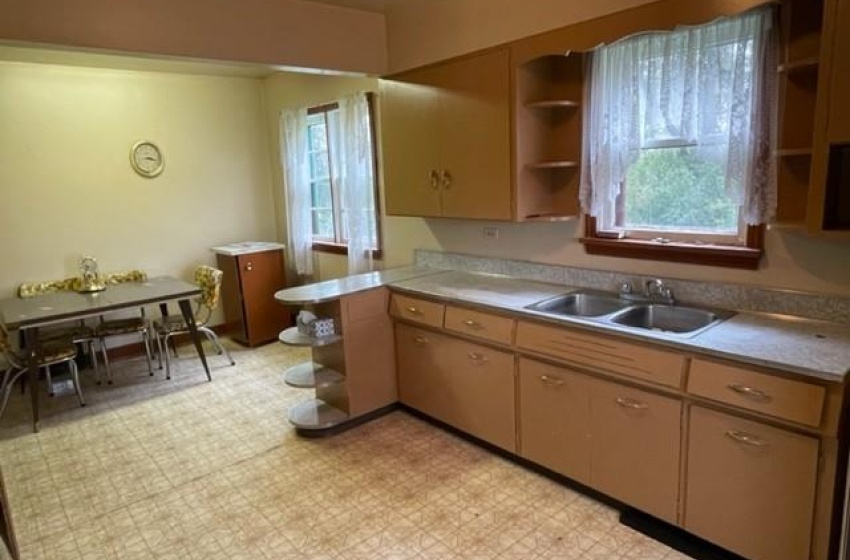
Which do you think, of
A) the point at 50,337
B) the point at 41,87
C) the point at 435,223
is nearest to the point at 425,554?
the point at 435,223

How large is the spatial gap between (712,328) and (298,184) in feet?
13.2

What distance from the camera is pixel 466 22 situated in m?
3.26

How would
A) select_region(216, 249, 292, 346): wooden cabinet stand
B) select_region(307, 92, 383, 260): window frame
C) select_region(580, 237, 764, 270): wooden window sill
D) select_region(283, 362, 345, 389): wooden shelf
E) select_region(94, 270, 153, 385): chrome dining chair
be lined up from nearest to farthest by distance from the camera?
select_region(580, 237, 764, 270): wooden window sill, select_region(283, 362, 345, 389): wooden shelf, select_region(307, 92, 383, 260): window frame, select_region(94, 270, 153, 385): chrome dining chair, select_region(216, 249, 292, 346): wooden cabinet stand

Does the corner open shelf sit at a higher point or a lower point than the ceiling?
Result: lower

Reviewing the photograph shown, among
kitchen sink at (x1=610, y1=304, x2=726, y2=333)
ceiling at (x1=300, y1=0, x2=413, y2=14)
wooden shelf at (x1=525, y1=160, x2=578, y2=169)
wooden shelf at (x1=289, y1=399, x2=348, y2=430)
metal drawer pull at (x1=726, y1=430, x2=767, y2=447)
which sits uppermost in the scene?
ceiling at (x1=300, y1=0, x2=413, y2=14)

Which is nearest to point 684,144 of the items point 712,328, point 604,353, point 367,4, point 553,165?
point 553,165

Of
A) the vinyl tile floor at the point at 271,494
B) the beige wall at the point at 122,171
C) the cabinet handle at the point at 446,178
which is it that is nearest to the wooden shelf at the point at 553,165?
the cabinet handle at the point at 446,178

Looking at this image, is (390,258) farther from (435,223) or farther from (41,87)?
(41,87)

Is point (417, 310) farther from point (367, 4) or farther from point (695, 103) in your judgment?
point (367, 4)

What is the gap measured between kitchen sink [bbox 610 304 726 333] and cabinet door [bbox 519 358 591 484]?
388 mm

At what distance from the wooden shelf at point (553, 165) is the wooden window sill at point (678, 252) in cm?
42

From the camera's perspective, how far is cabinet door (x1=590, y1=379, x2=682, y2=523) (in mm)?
2219

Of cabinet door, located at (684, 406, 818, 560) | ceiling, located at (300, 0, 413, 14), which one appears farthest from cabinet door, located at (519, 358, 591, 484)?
ceiling, located at (300, 0, 413, 14)

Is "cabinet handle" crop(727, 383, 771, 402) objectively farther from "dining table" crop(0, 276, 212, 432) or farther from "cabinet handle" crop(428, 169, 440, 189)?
"dining table" crop(0, 276, 212, 432)
